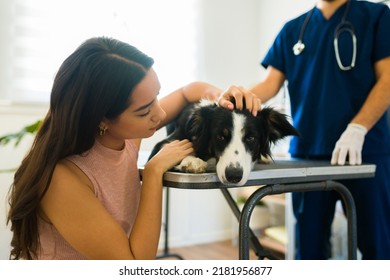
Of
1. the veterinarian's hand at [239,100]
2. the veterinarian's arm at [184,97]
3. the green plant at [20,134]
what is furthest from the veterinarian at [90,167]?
the green plant at [20,134]

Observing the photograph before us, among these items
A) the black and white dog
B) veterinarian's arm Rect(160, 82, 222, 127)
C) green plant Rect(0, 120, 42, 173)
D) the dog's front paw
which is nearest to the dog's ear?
the black and white dog

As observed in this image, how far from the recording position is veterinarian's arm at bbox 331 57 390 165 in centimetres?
119

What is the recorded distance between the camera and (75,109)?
856mm

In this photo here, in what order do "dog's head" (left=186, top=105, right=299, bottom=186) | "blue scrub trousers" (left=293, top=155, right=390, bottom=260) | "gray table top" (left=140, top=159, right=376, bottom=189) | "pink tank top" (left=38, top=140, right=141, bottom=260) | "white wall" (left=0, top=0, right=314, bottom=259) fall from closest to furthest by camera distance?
"gray table top" (left=140, top=159, right=376, bottom=189) < "pink tank top" (left=38, top=140, right=141, bottom=260) < "dog's head" (left=186, top=105, right=299, bottom=186) < "blue scrub trousers" (left=293, top=155, right=390, bottom=260) < "white wall" (left=0, top=0, right=314, bottom=259)

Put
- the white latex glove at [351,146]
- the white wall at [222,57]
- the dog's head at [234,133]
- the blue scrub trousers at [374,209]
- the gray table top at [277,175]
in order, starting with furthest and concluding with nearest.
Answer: the white wall at [222,57] < the blue scrub trousers at [374,209] < the white latex glove at [351,146] < the dog's head at [234,133] < the gray table top at [277,175]

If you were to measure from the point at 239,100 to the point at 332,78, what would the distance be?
49 centimetres

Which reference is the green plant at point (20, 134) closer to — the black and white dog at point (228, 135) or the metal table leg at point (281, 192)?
the black and white dog at point (228, 135)

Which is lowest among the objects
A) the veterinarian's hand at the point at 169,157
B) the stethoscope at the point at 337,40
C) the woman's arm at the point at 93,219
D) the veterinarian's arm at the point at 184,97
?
the woman's arm at the point at 93,219

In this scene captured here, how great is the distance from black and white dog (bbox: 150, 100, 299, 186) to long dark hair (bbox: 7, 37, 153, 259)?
0.26 meters

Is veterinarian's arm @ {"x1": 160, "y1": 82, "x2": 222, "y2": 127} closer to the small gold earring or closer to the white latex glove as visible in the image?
the small gold earring

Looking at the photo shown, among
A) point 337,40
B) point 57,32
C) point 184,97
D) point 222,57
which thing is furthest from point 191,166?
point 222,57

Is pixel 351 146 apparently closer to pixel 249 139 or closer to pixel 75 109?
pixel 249 139

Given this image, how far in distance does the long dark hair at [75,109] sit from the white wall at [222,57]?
75.3 inches

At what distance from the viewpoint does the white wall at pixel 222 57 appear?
3.07 metres
